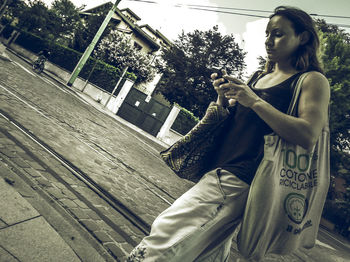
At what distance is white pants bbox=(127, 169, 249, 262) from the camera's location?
1.10 meters

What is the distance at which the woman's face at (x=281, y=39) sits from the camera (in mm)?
1358

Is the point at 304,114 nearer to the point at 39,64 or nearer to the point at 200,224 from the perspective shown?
the point at 200,224

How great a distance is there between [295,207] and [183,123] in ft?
51.6

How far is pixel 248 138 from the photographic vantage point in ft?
4.29

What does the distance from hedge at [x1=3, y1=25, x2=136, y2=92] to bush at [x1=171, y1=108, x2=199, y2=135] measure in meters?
5.86

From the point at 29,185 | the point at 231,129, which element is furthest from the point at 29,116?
the point at 231,129

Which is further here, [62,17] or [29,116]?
[62,17]

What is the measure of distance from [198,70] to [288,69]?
73.3 feet

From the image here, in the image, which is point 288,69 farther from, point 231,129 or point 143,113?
point 143,113

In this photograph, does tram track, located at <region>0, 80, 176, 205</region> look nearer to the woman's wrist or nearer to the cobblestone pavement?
the cobblestone pavement

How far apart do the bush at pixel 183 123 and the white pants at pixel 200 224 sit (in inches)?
605

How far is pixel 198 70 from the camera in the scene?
23016mm

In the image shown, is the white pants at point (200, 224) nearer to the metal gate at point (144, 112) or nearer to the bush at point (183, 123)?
the metal gate at point (144, 112)

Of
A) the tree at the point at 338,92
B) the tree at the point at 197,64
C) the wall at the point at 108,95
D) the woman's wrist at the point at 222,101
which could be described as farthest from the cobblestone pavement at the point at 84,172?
the tree at the point at 197,64
